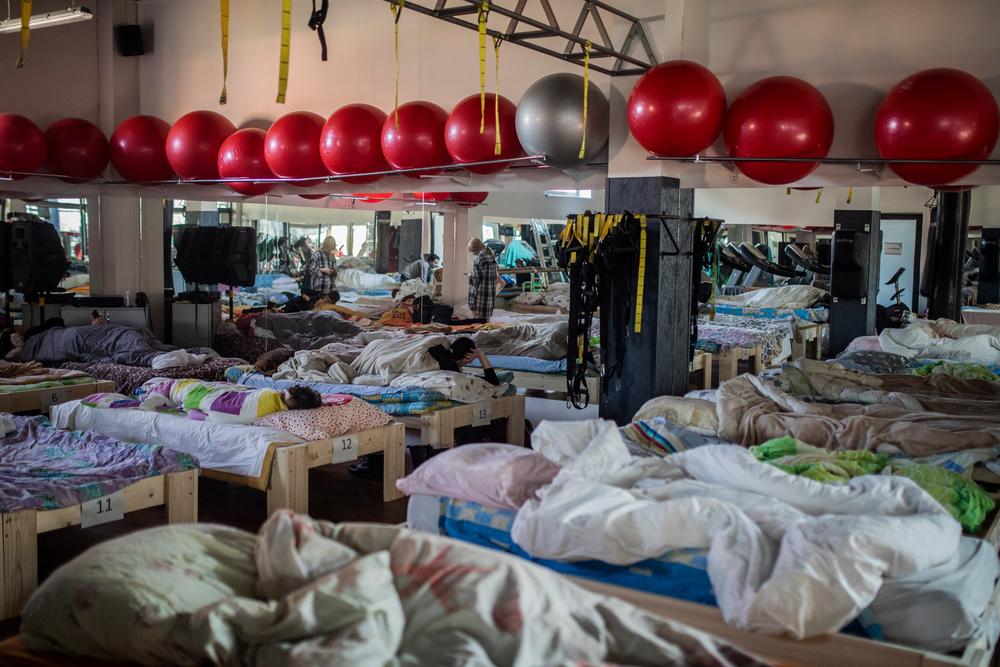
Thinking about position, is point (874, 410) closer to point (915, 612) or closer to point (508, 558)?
point (915, 612)

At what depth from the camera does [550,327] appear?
23.4 feet

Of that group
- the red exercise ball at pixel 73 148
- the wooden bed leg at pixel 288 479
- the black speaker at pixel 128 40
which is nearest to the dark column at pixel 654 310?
the wooden bed leg at pixel 288 479

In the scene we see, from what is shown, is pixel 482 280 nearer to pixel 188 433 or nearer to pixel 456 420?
pixel 456 420

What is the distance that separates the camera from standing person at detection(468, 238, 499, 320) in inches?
310

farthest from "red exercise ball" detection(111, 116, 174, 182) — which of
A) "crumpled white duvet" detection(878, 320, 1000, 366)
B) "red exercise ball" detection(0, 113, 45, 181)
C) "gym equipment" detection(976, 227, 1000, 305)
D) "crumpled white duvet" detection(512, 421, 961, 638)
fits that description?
"gym equipment" detection(976, 227, 1000, 305)

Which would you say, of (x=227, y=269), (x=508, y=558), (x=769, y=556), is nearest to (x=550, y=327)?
(x=227, y=269)

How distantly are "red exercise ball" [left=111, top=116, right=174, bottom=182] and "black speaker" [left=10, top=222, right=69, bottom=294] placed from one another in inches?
38.8

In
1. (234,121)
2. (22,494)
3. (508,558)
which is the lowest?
(22,494)

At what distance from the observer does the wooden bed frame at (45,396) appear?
5.66 m

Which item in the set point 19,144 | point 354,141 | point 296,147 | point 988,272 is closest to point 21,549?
point 354,141

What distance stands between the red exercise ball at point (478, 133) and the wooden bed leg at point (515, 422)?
61.0 inches

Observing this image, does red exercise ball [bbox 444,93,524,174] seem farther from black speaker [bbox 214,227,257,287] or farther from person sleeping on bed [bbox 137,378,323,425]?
black speaker [bbox 214,227,257,287]

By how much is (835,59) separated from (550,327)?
9.09 feet

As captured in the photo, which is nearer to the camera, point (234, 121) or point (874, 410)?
point (874, 410)
